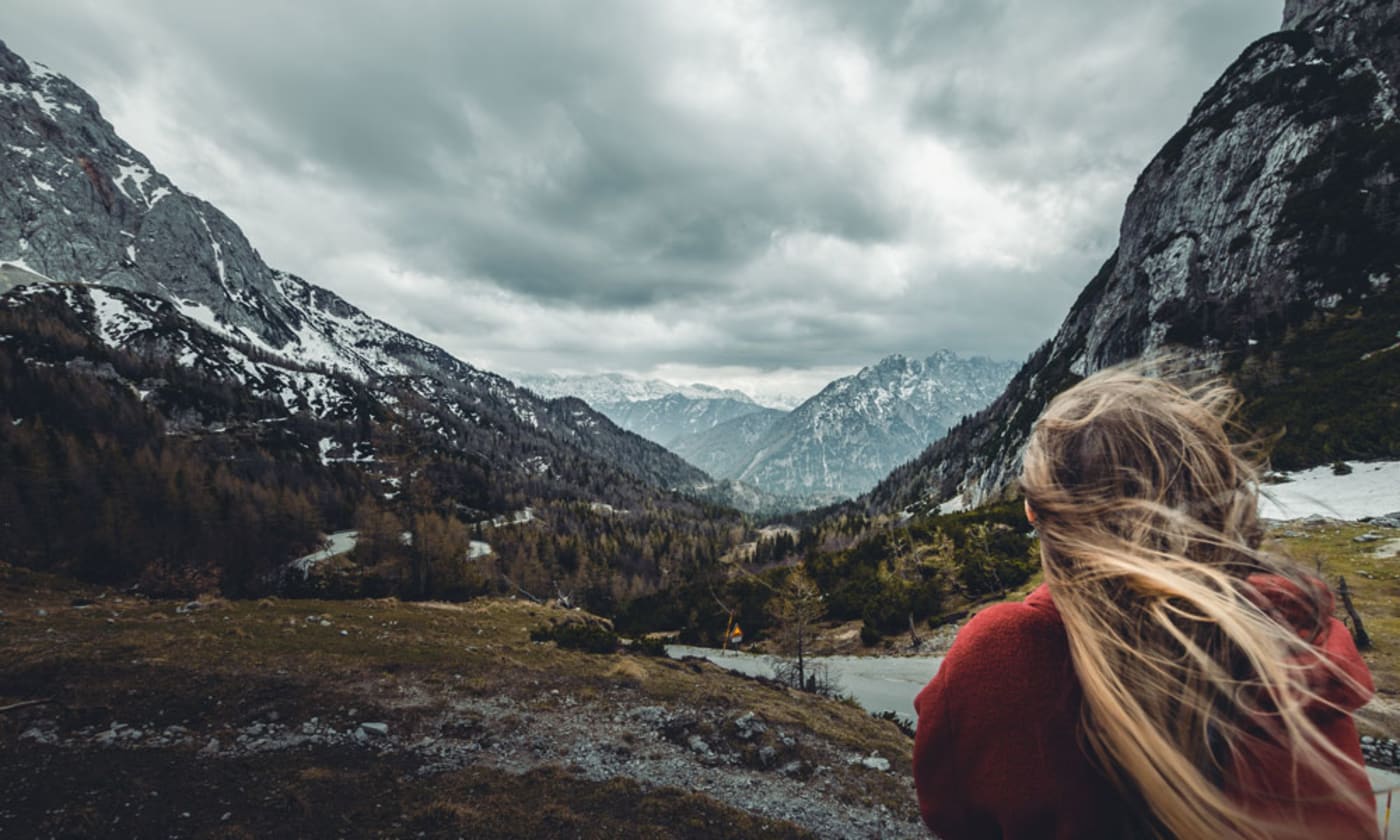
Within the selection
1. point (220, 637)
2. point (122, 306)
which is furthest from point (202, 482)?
point (122, 306)

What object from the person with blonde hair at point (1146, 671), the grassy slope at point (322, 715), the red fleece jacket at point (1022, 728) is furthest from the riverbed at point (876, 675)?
the person with blonde hair at point (1146, 671)

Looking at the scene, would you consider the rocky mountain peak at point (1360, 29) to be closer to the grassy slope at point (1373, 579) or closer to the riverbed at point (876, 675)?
the grassy slope at point (1373, 579)

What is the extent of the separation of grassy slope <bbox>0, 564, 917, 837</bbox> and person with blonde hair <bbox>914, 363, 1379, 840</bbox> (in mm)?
10169

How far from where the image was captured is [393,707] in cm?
1411

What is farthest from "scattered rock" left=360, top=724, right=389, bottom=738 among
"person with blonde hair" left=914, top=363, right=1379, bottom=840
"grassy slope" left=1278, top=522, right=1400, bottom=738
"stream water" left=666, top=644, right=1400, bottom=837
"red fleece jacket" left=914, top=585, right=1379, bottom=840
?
"grassy slope" left=1278, top=522, right=1400, bottom=738

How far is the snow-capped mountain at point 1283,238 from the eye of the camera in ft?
219

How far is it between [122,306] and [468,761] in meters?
275

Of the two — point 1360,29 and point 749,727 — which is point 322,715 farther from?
point 1360,29

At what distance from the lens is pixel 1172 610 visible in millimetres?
1744

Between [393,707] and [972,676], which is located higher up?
[972,676]

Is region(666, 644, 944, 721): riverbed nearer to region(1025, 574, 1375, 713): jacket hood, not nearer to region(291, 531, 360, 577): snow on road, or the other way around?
region(1025, 574, 1375, 713): jacket hood

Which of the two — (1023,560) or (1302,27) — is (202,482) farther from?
(1302,27)

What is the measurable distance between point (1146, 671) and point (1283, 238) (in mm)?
129593

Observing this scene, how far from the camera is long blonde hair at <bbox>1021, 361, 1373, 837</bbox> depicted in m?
1.63
